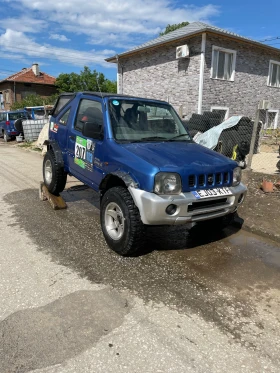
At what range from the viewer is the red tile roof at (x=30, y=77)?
35219 mm

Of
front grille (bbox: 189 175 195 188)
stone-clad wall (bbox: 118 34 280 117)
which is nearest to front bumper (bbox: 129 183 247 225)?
front grille (bbox: 189 175 195 188)

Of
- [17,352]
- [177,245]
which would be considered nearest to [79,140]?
[177,245]

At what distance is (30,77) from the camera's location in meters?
36.3

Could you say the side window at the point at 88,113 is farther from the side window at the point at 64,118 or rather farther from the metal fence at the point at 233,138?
the metal fence at the point at 233,138

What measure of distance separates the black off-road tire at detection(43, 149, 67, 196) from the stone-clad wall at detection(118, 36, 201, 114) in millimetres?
9318

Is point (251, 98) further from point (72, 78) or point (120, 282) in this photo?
point (72, 78)

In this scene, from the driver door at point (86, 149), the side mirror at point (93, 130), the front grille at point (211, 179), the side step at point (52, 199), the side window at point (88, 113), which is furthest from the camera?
the side step at point (52, 199)

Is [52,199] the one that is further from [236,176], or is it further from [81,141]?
[236,176]

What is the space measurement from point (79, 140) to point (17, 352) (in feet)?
10.2

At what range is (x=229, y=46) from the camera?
45.4 ft

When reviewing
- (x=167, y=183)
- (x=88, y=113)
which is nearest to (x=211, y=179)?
(x=167, y=183)

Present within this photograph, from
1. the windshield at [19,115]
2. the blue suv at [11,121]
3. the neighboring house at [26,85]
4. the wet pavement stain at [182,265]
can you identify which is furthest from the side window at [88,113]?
the neighboring house at [26,85]

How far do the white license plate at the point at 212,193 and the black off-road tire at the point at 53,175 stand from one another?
9.47 feet

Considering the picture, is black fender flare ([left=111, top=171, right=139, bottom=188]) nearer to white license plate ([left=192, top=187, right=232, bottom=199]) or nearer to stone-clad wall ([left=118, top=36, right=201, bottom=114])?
white license plate ([left=192, top=187, right=232, bottom=199])
